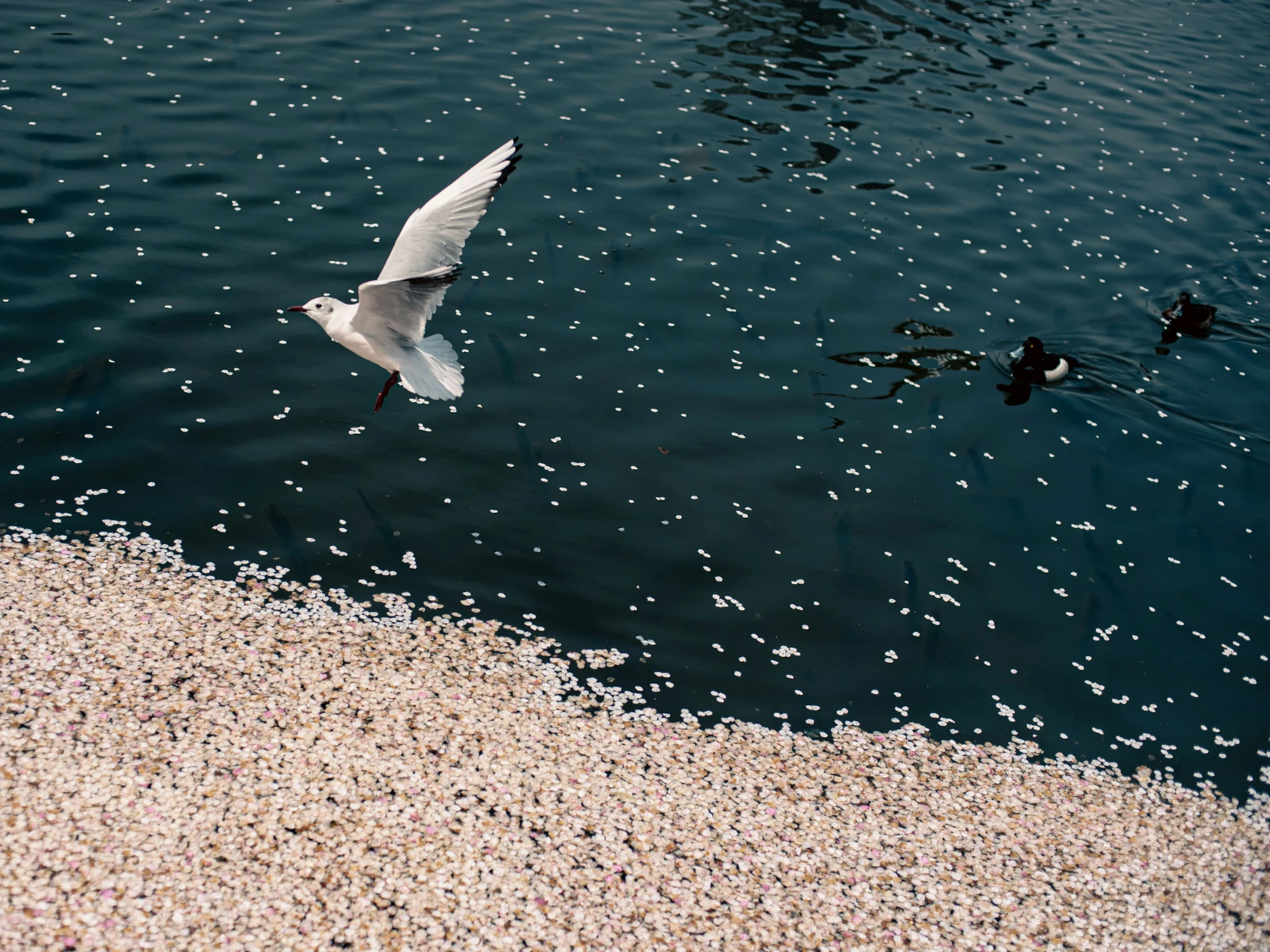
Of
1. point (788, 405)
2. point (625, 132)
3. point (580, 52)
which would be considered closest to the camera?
point (788, 405)

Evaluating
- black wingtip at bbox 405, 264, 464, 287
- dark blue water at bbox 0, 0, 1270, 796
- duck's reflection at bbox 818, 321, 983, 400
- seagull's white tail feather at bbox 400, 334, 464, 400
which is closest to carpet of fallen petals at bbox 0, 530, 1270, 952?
dark blue water at bbox 0, 0, 1270, 796

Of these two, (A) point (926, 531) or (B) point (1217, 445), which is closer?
(A) point (926, 531)

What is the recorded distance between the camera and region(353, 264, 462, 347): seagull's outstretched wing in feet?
28.3

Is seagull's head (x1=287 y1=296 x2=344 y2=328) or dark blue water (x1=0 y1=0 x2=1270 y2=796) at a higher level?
seagull's head (x1=287 y1=296 x2=344 y2=328)

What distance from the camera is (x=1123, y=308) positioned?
15.3m

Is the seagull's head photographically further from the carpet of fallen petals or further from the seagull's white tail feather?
the carpet of fallen petals

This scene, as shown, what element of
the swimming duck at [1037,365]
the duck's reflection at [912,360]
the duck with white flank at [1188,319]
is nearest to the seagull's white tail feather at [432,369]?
the duck's reflection at [912,360]

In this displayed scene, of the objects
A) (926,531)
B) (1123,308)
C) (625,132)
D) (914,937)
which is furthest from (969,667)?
(625,132)

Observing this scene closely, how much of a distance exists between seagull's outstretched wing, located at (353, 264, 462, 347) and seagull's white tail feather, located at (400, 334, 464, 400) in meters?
0.12

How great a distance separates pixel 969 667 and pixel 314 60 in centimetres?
1555

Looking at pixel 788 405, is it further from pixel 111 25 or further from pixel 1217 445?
pixel 111 25

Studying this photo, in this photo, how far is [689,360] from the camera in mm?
13281

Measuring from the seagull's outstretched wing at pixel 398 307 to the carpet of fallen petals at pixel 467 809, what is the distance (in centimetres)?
252

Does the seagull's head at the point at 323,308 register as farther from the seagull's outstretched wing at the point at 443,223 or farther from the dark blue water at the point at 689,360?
the dark blue water at the point at 689,360
